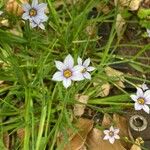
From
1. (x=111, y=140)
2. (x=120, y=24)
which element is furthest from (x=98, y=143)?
(x=120, y=24)

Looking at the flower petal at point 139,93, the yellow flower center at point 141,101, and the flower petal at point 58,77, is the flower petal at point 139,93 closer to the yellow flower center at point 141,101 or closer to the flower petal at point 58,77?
the yellow flower center at point 141,101

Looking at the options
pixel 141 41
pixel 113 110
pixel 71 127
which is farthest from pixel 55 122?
pixel 141 41

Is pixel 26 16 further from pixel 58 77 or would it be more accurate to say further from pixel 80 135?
pixel 80 135

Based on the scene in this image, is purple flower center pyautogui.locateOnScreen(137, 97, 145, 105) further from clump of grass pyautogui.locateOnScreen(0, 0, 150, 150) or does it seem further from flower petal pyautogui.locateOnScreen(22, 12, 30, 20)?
flower petal pyautogui.locateOnScreen(22, 12, 30, 20)

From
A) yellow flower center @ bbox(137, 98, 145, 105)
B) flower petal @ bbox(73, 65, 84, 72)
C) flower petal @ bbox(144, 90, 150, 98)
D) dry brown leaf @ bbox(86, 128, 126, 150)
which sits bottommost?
dry brown leaf @ bbox(86, 128, 126, 150)

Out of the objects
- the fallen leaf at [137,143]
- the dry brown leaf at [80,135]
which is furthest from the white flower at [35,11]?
the fallen leaf at [137,143]

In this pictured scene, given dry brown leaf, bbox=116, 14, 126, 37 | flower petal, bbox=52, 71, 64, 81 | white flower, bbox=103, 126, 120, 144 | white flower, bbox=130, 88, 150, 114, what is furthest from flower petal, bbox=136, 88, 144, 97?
dry brown leaf, bbox=116, 14, 126, 37

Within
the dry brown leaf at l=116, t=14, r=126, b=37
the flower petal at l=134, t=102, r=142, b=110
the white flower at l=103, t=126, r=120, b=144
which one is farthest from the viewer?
the dry brown leaf at l=116, t=14, r=126, b=37
